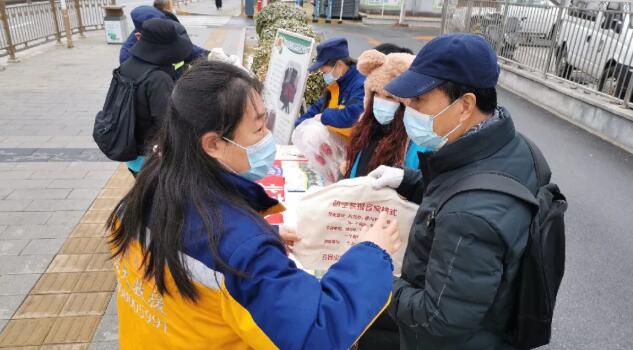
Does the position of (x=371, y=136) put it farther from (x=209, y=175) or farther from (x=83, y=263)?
(x=83, y=263)

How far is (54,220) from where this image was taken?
4035 millimetres

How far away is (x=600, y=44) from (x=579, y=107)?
3.26 feet

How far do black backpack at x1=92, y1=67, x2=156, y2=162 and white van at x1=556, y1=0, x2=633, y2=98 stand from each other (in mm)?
6623

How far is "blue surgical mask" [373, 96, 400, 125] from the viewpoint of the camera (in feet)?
8.93

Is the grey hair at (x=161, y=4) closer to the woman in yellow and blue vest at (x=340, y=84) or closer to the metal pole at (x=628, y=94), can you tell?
the woman in yellow and blue vest at (x=340, y=84)

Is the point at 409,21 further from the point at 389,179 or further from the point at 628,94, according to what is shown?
the point at 389,179

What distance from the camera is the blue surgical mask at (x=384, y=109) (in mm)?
2721

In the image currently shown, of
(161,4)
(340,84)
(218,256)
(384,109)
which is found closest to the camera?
(218,256)

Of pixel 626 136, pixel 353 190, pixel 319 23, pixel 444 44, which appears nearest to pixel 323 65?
pixel 353 190

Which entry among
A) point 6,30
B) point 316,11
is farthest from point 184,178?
point 316,11

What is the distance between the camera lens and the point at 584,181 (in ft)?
17.0

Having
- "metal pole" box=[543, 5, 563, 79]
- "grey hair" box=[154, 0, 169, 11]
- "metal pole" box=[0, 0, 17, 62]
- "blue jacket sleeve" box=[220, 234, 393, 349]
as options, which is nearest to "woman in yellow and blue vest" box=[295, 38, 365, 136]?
"blue jacket sleeve" box=[220, 234, 393, 349]

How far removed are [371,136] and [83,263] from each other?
7.93 ft

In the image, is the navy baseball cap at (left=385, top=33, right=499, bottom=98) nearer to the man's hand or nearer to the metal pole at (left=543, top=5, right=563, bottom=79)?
the man's hand
